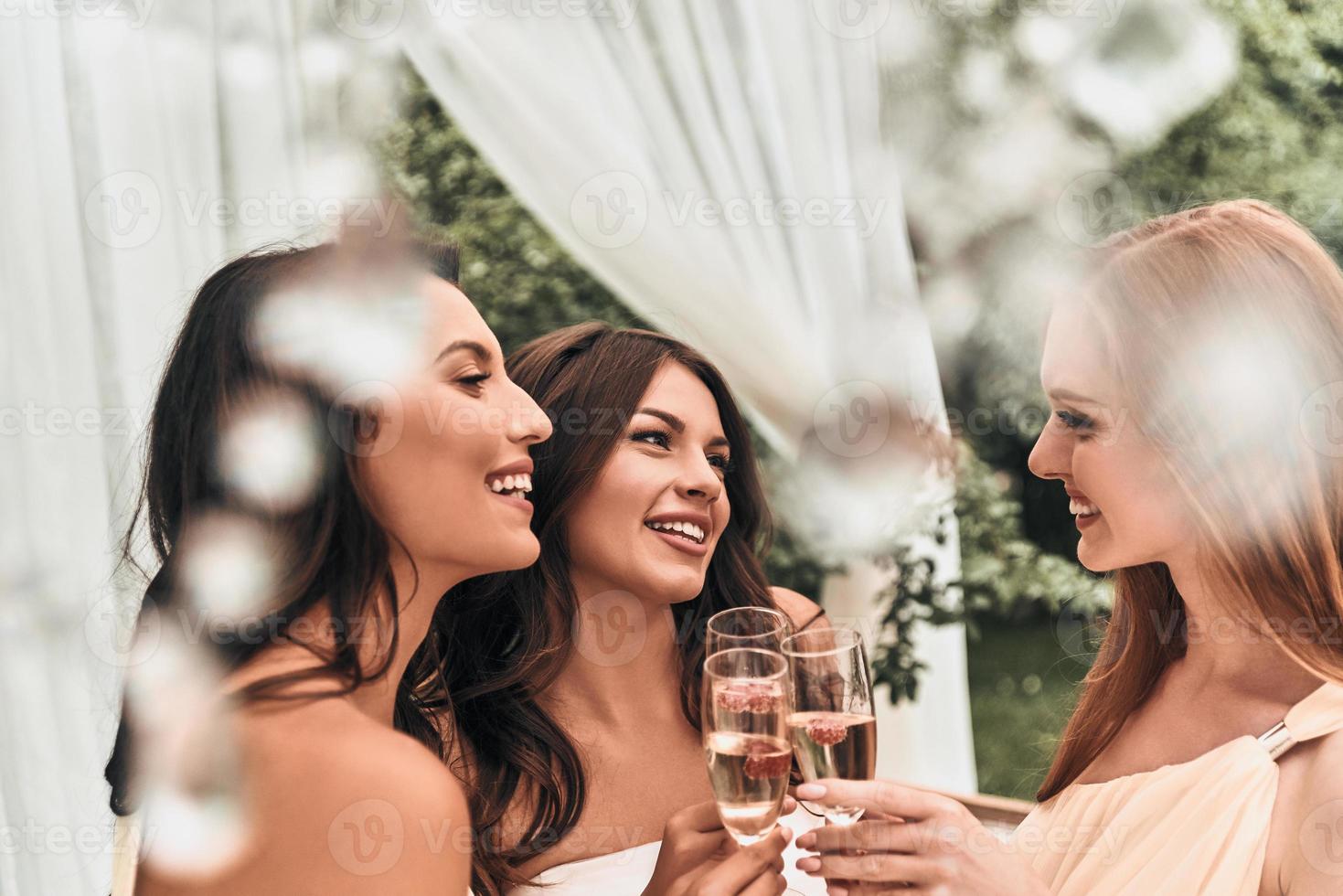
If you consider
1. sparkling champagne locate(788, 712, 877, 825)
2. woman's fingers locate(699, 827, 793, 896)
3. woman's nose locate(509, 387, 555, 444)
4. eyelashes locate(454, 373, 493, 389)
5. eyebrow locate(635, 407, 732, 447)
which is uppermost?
eyelashes locate(454, 373, 493, 389)

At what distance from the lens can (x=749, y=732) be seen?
4.02 ft

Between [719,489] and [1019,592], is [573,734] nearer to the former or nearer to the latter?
[719,489]

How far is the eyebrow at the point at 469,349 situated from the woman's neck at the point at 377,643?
0.23 meters

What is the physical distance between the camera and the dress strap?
131cm

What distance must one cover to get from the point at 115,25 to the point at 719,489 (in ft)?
5.38

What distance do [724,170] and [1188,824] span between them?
6.96 feet

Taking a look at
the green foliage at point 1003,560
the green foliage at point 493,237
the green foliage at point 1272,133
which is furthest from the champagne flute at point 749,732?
the green foliage at point 493,237

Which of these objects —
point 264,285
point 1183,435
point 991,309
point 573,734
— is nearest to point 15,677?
point 573,734

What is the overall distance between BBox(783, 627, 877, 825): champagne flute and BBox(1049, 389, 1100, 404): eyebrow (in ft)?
1.49

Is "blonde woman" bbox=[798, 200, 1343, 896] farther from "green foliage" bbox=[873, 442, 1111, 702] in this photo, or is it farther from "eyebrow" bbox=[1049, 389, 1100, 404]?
"green foliage" bbox=[873, 442, 1111, 702]

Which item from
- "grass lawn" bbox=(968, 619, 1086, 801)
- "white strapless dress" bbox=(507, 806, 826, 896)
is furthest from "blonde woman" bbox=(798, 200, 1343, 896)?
"grass lawn" bbox=(968, 619, 1086, 801)

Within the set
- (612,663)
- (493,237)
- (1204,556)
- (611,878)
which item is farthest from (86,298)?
(493,237)

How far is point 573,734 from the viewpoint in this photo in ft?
6.07

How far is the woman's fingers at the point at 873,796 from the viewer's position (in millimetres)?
1232
